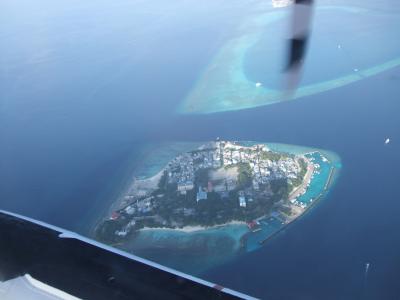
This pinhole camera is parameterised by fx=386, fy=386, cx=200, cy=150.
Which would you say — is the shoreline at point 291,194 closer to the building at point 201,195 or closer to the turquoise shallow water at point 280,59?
the building at point 201,195

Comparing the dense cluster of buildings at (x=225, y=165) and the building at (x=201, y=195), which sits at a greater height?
the dense cluster of buildings at (x=225, y=165)

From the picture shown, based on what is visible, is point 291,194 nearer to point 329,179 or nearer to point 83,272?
point 329,179

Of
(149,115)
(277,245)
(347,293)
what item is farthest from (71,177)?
(347,293)

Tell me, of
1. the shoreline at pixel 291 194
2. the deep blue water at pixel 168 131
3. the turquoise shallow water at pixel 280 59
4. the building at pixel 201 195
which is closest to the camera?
the deep blue water at pixel 168 131

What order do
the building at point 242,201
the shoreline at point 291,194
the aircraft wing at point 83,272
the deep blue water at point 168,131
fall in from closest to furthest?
the aircraft wing at point 83,272 → the deep blue water at point 168,131 → the shoreline at point 291,194 → the building at point 242,201

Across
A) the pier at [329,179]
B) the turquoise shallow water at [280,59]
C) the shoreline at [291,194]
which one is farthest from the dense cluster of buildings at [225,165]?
the turquoise shallow water at [280,59]

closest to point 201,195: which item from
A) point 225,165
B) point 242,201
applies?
point 242,201

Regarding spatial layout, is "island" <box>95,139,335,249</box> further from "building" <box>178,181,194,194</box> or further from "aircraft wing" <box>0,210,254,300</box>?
"aircraft wing" <box>0,210,254,300</box>
